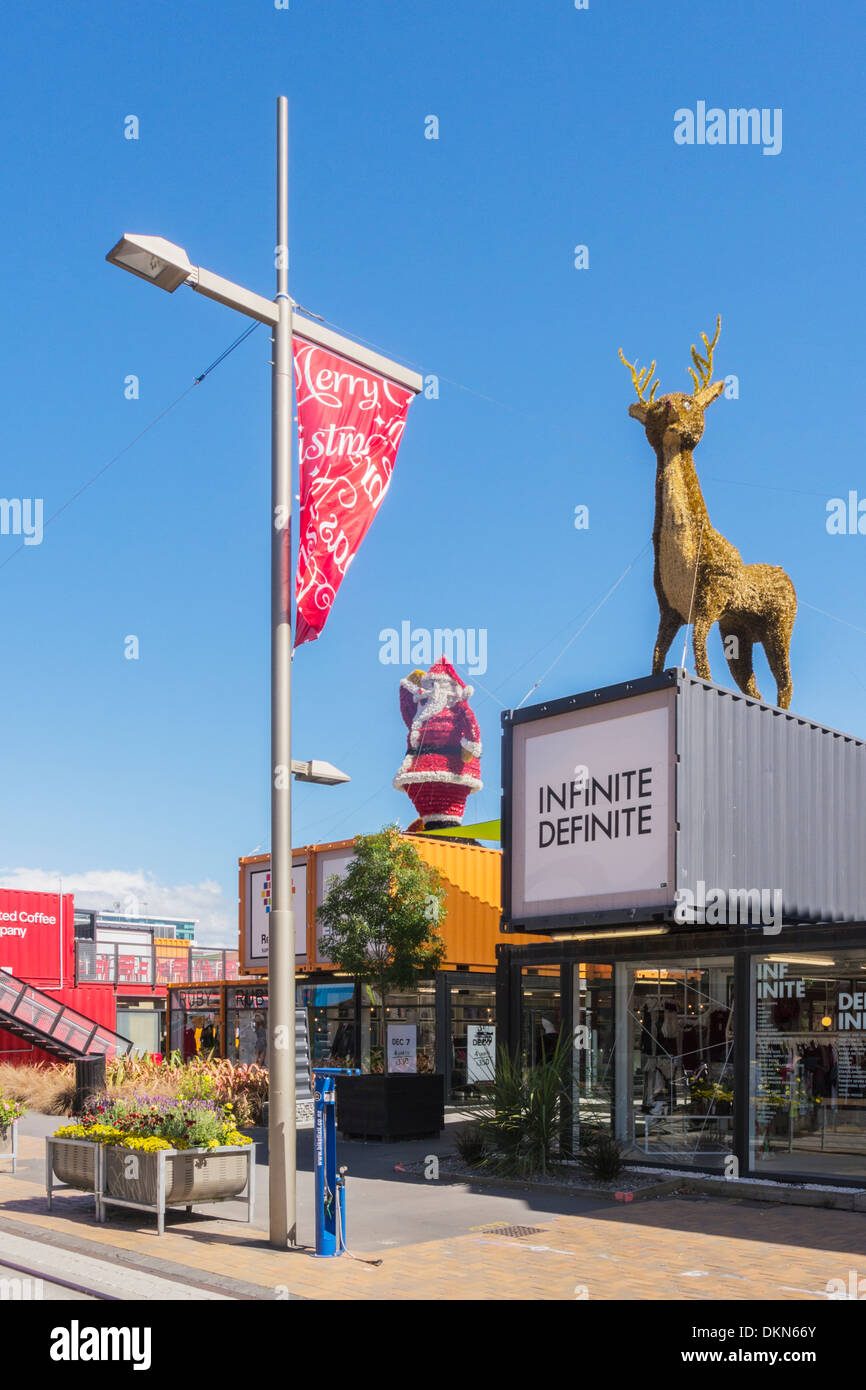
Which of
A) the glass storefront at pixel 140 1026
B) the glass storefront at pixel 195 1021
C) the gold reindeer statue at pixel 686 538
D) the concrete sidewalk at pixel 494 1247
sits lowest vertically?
the glass storefront at pixel 140 1026

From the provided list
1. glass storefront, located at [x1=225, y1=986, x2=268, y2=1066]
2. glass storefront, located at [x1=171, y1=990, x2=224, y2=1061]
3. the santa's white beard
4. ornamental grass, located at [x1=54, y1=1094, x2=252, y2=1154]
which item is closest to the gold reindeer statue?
ornamental grass, located at [x1=54, y1=1094, x2=252, y2=1154]

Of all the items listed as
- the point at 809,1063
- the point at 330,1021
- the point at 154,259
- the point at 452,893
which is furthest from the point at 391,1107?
the point at 154,259

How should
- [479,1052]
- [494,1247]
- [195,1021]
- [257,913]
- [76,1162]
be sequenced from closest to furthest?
[494,1247] → [76,1162] → [479,1052] → [257,913] → [195,1021]

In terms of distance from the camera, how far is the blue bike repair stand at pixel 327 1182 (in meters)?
11.0

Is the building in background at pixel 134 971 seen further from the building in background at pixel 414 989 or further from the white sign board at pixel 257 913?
the building in background at pixel 414 989

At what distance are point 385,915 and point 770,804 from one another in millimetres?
9260

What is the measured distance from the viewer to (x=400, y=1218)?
13148 mm

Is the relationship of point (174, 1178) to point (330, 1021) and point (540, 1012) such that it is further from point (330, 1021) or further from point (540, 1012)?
point (330, 1021)

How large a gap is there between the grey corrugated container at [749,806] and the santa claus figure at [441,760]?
111 feet

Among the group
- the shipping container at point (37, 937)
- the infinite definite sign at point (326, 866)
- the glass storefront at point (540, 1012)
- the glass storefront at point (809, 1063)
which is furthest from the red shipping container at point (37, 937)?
the glass storefront at point (809, 1063)

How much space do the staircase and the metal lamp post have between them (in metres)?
20.6

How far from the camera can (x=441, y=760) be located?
51.6m
